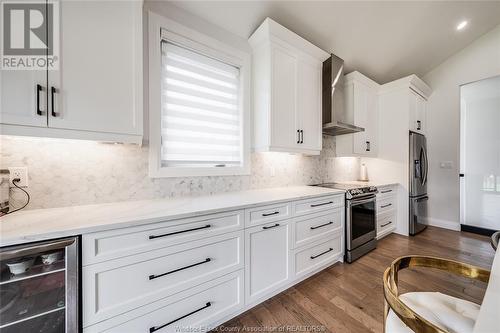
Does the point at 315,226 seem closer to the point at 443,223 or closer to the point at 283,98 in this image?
the point at 283,98

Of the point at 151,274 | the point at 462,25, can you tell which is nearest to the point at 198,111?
the point at 151,274

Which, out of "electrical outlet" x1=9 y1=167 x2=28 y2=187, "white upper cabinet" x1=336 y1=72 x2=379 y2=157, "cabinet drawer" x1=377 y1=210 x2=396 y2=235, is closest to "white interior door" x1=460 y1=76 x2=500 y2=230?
"cabinet drawer" x1=377 y1=210 x2=396 y2=235

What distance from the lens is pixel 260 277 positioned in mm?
1470

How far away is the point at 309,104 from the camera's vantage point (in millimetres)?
2209

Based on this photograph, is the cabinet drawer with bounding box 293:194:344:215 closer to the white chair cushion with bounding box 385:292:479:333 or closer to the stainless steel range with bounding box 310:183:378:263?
the stainless steel range with bounding box 310:183:378:263

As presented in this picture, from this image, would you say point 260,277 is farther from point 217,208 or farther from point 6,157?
point 6,157

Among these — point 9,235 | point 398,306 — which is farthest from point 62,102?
point 398,306

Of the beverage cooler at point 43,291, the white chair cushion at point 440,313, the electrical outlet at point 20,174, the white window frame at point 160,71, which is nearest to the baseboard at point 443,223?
the white chair cushion at point 440,313

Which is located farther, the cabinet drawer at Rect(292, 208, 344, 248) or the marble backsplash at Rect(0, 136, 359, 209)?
the cabinet drawer at Rect(292, 208, 344, 248)

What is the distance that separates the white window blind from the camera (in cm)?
164

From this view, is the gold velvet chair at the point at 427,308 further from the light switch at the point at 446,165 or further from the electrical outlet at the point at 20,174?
the light switch at the point at 446,165

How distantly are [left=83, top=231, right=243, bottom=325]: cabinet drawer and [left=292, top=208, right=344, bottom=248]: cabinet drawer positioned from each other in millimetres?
666

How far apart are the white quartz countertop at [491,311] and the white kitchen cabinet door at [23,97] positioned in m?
1.94

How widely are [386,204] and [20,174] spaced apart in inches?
159
